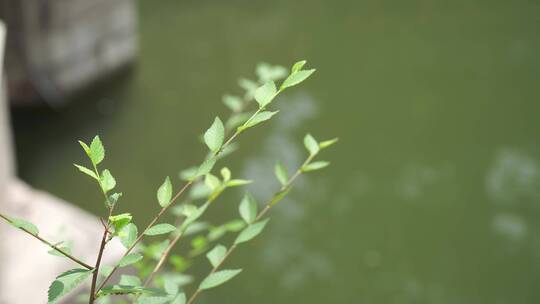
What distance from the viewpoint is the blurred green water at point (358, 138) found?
3.60m

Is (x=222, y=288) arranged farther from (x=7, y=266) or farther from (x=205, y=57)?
(x=205, y=57)

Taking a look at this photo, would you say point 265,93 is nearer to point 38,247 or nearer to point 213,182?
point 213,182

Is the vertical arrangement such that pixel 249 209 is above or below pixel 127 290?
below

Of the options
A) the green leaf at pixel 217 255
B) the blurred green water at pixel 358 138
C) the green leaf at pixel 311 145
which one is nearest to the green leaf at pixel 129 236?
the green leaf at pixel 217 255

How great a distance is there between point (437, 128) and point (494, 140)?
1.23 feet

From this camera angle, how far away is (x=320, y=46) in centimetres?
535

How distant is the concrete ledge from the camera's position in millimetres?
2336

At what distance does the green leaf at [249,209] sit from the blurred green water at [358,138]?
2.27 meters

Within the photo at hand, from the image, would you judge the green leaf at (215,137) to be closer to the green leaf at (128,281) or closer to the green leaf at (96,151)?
the green leaf at (96,151)

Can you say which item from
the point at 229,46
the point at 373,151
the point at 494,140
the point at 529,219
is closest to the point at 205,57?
the point at 229,46

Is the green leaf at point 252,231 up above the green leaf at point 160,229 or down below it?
below

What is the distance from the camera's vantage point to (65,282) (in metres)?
0.67

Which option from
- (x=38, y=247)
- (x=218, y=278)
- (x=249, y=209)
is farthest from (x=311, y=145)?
(x=38, y=247)

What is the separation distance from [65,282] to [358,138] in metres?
3.84
